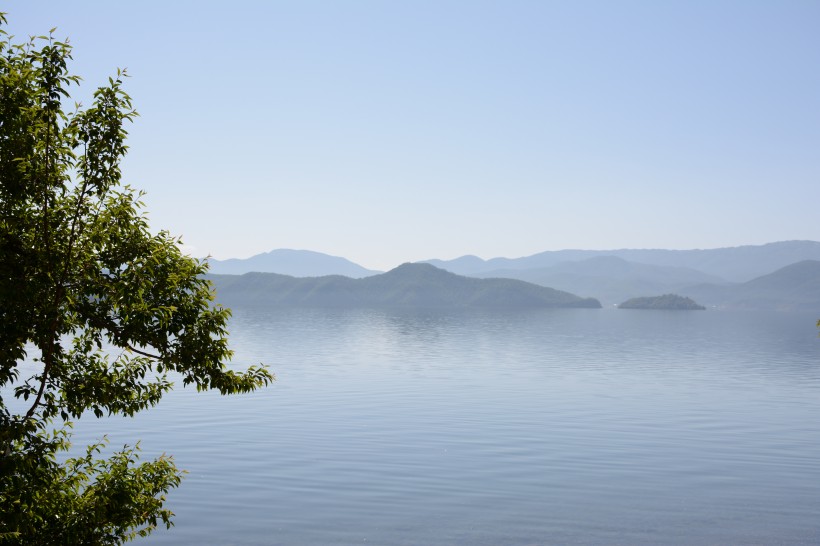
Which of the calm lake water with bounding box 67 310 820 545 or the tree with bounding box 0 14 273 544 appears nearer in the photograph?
the tree with bounding box 0 14 273 544

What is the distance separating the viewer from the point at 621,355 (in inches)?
5536

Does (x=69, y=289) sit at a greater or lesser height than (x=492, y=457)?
greater

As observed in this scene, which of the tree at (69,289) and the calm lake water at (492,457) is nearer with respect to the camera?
the tree at (69,289)

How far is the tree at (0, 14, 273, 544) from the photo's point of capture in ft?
50.2

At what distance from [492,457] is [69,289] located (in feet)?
133

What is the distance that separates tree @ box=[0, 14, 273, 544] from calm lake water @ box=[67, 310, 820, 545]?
18.4 meters

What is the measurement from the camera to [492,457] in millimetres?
52344

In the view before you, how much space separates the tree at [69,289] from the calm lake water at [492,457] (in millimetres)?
18408

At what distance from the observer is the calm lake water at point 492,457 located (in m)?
37.4

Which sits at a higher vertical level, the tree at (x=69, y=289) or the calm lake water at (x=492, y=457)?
the tree at (x=69, y=289)

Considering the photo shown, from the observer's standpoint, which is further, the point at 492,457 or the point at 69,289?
the point at 492,457

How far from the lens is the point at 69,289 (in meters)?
15.8

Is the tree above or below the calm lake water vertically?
above

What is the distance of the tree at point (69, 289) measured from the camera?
15289mm
